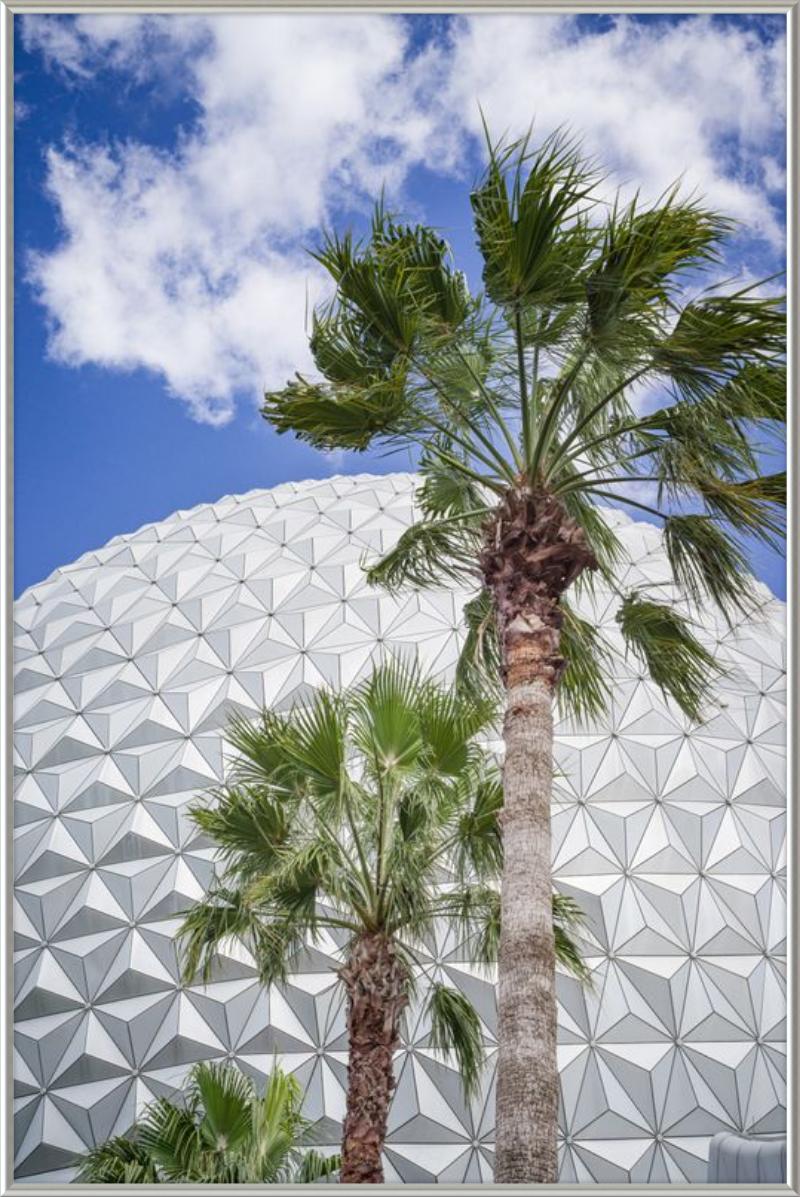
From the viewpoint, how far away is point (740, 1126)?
61.1 feet

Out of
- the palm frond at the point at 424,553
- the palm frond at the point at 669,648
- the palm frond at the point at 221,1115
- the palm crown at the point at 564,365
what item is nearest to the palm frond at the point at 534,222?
the palm crown at the point at 564,365

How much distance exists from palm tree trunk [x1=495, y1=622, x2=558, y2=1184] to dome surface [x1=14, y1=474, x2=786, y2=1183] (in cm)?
830

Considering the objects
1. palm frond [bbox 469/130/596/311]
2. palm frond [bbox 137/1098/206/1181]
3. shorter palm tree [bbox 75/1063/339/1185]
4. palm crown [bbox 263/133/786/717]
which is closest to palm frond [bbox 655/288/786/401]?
palm crown [bbox 263/133/786/717]

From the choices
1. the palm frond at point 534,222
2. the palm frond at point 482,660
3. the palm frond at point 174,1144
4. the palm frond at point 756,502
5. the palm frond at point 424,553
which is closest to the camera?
the palm frond at point 534,222

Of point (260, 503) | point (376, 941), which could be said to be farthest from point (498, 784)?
point (260, 503)

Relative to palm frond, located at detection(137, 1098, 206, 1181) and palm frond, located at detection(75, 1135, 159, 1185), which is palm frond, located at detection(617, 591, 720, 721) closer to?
palm frond, located at detection(137, 1098, 206, 1181)

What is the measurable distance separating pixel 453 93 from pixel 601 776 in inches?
592

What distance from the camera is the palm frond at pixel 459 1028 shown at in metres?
12.2

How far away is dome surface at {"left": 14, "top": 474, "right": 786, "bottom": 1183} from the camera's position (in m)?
19.0

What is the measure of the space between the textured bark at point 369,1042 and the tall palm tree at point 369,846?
0.04 ft

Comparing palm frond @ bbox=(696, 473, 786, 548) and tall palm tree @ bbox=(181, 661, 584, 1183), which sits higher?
palm frond @ bbox=(696, 473, 786, 548)

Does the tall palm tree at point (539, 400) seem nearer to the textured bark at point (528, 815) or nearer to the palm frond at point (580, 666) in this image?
the textured bark at point (528, 815)

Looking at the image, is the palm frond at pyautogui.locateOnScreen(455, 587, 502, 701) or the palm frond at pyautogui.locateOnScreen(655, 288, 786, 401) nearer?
the palm frond at pyautogui.locateOnScreen(655, 288, 786, 401)

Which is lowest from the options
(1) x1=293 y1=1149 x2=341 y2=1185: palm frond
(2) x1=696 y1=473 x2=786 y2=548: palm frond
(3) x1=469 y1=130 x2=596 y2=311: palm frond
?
(1) x1=293 y1=1149 x2=341 y2=1185: palm frond
